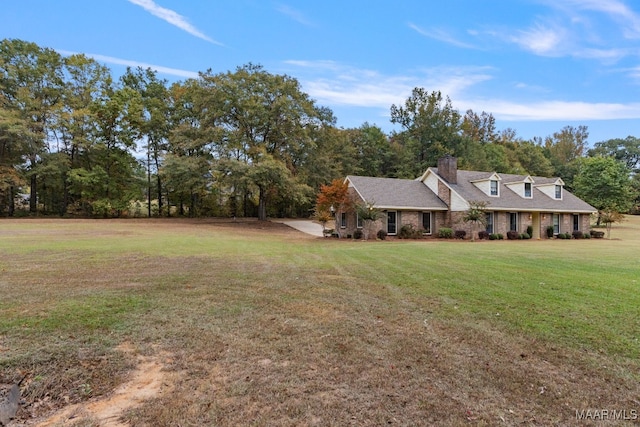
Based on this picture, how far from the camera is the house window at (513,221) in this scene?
77.8 ft

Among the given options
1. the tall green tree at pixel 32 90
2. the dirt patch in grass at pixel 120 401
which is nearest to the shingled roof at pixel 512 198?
the dirt patch in grass at pixel 120 401

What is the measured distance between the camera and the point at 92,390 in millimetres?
3170

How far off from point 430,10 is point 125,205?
3227 centimetres

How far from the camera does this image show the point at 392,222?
2214cm

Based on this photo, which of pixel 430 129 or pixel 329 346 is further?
pixel 430 129

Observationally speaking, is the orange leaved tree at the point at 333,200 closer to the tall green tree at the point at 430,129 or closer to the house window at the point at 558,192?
the house window at the point at 558,192

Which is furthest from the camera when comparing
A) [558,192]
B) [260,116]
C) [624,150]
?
[624,150]

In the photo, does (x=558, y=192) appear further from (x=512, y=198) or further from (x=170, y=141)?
(x=170, y=141)

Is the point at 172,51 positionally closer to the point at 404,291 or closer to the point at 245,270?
the point at 245,270

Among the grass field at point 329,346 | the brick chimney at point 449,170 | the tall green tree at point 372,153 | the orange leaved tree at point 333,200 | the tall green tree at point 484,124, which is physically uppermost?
the tall green tree at point 484,124

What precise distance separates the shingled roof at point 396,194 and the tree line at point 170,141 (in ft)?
24.6

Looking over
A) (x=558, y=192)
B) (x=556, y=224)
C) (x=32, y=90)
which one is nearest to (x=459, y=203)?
(x=556, y=224)

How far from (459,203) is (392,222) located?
4552mm

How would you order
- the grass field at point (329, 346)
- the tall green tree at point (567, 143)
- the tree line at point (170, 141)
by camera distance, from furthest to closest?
the tall green tree at point (567, 143) → the tree line at point (170, 141) → the grass field at point (329, 346)
